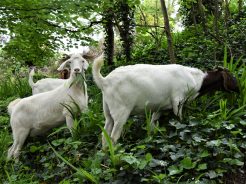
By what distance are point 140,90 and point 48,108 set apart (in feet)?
5.54

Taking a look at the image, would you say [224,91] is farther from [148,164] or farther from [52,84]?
[52,84]

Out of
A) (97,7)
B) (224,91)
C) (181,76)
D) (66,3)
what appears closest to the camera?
(181,76)

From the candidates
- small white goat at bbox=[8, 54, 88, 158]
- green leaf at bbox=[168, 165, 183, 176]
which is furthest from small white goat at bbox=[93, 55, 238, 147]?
green leaf at bbox=[168, 165, 183, 176]

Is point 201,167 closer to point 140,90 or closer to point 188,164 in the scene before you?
point 188,164

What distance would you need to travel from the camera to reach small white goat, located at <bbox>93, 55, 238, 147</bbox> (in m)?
4.71

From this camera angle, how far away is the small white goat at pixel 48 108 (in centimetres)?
566

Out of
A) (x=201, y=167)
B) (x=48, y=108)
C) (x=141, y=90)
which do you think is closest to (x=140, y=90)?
(x=141, y=90)

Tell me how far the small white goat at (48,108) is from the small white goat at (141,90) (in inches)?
34.3

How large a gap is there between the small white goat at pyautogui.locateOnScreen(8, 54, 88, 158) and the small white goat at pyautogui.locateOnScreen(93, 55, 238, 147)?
0.87 metres

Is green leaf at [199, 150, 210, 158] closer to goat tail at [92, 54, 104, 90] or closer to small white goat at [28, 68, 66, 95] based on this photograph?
goat tail at [92, 54, 104, 90]

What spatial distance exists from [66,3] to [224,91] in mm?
3153

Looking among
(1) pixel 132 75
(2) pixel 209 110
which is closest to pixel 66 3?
(1) pixel 132 75

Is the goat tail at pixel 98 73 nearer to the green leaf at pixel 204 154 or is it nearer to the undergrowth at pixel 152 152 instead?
the undergrowth at pixel 152 152

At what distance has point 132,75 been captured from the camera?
479 centimetres
